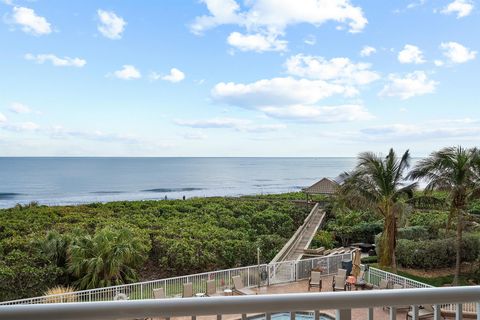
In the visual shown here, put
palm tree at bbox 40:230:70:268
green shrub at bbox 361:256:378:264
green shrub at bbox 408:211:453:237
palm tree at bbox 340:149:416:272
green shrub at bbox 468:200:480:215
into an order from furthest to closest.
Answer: green shrub at bbox 468:200:480:215 < green shrub at bbox 408:211:453:237 < green shrub at bbox 361:256:378:264 < palm tree at bbox 340:149:416:272 < palm tree at bbox 40:230:70:268

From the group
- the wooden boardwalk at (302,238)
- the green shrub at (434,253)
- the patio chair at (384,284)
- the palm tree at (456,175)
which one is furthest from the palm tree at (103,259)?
the green shrub at (434,253)

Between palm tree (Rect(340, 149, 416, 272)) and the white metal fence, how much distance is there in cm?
207

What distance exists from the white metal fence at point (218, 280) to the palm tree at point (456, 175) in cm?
456

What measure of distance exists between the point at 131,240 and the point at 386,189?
10338mm

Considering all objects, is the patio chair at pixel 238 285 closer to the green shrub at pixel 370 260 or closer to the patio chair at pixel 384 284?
the patio chair at pixel 384 284

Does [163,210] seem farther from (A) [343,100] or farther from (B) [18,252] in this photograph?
(A) [343,100]

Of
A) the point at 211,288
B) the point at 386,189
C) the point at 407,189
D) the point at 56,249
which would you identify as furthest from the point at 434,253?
the point at 56,249

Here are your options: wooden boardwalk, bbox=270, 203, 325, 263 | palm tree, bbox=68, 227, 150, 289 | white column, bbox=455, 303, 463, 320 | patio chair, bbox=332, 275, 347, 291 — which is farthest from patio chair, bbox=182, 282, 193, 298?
white column, bbox=455, 303, 463, 320

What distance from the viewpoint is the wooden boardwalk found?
824 inches

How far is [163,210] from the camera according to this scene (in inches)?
1177

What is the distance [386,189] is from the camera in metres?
16.1

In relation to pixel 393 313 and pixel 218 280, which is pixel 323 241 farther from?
pixel 393 313

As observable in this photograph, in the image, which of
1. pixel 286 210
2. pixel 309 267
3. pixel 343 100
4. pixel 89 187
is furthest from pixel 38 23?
pixel 89 187

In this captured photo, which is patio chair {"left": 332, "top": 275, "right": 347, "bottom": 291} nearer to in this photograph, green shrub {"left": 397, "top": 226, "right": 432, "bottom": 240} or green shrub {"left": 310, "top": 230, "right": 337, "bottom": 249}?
green shrub {"left": 310, "top": 230, "right": 337, "bottom": 249}
